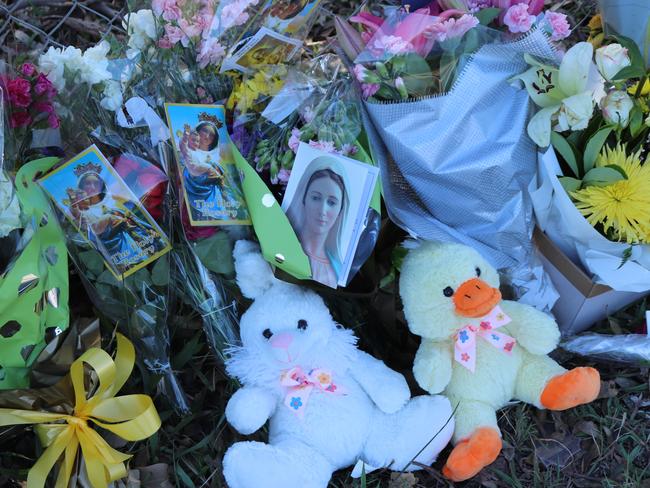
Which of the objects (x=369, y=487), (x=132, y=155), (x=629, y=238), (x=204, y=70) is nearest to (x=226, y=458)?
(x=369, y=487)

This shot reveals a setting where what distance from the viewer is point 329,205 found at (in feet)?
4.84

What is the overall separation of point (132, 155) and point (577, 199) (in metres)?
0.96

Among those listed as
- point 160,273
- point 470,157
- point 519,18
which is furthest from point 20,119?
point 519,18

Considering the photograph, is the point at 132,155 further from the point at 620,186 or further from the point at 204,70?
the point at 620,186

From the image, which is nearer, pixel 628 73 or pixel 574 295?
pixel 628 73

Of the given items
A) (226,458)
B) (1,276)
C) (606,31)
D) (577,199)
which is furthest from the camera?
(606,31)

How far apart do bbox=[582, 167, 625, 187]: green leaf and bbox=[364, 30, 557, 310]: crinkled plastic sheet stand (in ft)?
0.38

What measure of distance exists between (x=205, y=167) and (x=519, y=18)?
72 centimetres

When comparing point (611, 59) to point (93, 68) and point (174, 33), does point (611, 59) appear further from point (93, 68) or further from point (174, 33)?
point (93, 68)

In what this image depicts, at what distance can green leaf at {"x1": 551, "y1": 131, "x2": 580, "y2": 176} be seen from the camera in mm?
1581

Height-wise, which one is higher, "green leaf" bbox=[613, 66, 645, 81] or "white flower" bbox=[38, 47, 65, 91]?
"white flower" bbox=[38, 47, 65, 91]

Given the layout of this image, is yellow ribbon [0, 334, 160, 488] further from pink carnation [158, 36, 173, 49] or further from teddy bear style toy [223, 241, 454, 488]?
pink carnation [158, 36, 173, 49]

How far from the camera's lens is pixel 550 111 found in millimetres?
1508

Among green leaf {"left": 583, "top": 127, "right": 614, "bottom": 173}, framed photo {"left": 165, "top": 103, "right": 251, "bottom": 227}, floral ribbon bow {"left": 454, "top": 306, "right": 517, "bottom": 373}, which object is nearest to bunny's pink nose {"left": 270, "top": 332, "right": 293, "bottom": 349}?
framed photo {"left": 165, "top": 103, "right": 251, "bottom": 227}
